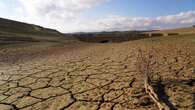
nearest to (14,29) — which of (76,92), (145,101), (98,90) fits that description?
(76,92)

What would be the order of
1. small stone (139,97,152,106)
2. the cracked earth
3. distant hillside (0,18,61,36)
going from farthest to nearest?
distant hillside (0,18,61,36)
the cracked earth
small stone (139,97,152,106)

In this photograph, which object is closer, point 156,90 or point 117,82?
point 156,90

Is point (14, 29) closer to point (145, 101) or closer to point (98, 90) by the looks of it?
point (98, 90)

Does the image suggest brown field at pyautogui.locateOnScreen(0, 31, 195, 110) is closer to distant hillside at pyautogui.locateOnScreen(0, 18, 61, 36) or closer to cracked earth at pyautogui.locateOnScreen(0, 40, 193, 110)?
cracked earth at pyautogui.locateOnScreen(0, 40, 193, 110)

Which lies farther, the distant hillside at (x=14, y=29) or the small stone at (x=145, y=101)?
the distant hillside at (x=14, y=29)

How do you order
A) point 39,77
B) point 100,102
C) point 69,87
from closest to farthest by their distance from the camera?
point 100,102, point 69,87, point 39,77

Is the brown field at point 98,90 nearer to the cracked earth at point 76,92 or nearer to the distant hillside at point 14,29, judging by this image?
the cracked earth at point 76,92

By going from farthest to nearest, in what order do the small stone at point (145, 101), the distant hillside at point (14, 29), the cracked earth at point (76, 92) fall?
the distant hillside at point (14, 29) < the cracked earth at point (76, 92) < the small stone at point (145, 101)

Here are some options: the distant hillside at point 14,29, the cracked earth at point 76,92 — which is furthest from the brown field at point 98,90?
the distant hillside at point 14,29

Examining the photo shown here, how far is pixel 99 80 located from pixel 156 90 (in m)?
1.05

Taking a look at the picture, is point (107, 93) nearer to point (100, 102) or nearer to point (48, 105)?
point (100, 102)

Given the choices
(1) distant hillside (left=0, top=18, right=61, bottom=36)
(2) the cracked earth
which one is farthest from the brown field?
(1) distant hillside (left=0, top=18, right=61, bottom=36)

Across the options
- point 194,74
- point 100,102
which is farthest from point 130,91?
point 194,74

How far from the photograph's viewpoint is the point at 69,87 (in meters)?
3.14
